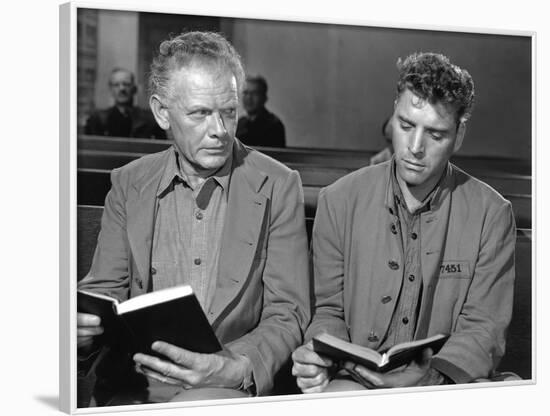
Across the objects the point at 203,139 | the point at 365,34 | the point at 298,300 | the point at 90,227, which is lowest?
the point at 298,300

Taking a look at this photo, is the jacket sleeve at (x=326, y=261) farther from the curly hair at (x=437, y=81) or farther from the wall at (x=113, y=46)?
the wall at (x=113, y=46)

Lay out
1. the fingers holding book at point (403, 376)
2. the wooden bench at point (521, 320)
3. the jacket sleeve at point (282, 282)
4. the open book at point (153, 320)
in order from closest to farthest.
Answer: the open book at point (153, 320) → the jacket sleeve at point (282, 282) → the fingers holding book at point (403, 376) → the wooden bench at point (521, 320)

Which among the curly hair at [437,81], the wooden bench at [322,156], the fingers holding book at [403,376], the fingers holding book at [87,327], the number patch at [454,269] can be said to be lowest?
the fingers holding book at [403,376]

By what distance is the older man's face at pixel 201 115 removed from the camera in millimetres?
5227

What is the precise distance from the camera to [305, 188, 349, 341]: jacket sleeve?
550 centimetres

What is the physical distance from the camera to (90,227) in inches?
202

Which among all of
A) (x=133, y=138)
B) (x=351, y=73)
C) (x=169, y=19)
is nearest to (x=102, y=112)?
(x=133, y=138)

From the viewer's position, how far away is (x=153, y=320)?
497cm

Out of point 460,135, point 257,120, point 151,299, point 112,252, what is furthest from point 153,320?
point 460,135

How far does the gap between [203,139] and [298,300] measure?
2.81 ft

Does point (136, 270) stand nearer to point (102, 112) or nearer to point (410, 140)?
point (102, 112)

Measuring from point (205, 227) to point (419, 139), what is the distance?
3.61 feet

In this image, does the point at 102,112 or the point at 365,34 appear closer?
the point at 102,112

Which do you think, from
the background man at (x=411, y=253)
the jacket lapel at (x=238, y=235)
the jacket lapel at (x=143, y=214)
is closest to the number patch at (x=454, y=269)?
the background man at (x=411, y=253)
